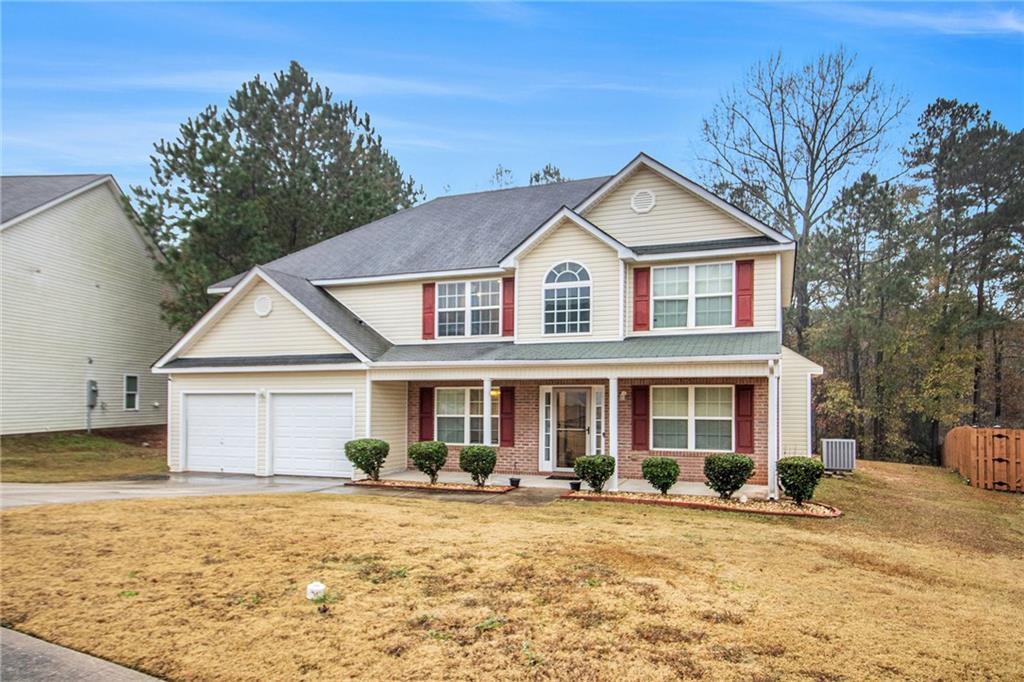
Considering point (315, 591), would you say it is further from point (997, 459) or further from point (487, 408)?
point (997, 459)

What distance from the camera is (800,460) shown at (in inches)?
480

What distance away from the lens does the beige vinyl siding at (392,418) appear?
653 inches

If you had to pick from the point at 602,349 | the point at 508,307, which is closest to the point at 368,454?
the point at 508,307

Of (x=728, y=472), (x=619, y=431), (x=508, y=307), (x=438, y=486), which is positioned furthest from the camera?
(x=508, y=307)

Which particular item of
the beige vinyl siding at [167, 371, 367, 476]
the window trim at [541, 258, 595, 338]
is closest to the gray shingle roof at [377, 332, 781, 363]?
the window trim at [541, 258, 595, 338]

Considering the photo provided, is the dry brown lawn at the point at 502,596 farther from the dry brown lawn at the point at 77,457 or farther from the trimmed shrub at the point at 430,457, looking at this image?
the dry brown lawn at the point at 77,457

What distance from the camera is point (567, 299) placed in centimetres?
1619

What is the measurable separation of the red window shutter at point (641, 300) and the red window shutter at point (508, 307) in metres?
3.19

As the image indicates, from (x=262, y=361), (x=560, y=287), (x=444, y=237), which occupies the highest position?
(x=444, y=237)

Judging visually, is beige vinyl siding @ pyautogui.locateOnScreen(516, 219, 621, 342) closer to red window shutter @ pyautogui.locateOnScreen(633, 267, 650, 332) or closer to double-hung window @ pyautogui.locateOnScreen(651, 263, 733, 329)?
red window shutter @ pyautogui.locateOnScreen(633, 267, 650, 332)

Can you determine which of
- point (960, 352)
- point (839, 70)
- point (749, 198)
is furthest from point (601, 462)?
point (839, 70)

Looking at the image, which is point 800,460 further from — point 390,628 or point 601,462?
point 390,628

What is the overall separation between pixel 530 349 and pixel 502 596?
32.7 feet

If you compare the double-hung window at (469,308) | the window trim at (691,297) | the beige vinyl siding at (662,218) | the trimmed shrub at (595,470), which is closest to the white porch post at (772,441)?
the window trim at (691,297)
